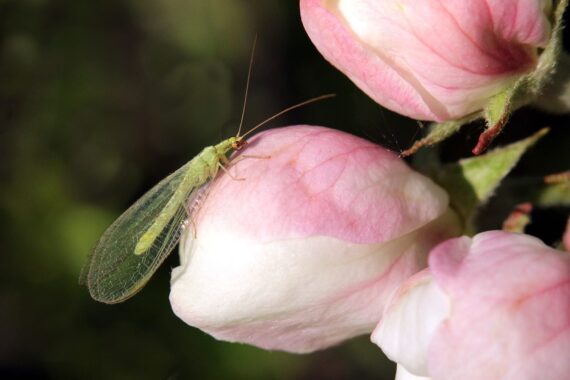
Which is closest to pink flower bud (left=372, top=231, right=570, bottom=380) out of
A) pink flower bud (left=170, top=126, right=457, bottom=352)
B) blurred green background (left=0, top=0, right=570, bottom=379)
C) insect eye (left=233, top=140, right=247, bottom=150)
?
pink flower bud (left=170, top=126, right=457, bottom=352)

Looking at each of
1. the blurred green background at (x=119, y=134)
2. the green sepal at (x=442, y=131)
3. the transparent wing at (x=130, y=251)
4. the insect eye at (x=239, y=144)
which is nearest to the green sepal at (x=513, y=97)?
the green sepal at (x=442, y=131)

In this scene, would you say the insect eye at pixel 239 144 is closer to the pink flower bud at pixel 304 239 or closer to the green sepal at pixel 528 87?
the pink flower bud at pixel 304 239

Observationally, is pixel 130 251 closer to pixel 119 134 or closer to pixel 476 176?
pixel 476 176

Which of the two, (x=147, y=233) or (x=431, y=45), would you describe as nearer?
(x=431, y=45)

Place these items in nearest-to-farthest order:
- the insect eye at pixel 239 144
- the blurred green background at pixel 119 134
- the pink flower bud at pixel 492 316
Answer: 1. the pink flower bud at pixel 492 316
2. the insect eye at pixel 239 144
3. the blurred green background at pixel 119 134

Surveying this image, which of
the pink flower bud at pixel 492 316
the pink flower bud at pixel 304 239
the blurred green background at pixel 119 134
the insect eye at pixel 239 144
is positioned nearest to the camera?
the pink flower bud at pixel 492 316

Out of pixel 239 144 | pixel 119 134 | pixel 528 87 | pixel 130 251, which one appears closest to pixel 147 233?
pixel 130 251

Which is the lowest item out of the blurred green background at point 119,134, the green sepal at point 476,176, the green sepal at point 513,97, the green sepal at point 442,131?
the blurred green background at point 119,134

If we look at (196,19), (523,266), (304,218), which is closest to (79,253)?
(196,19)
